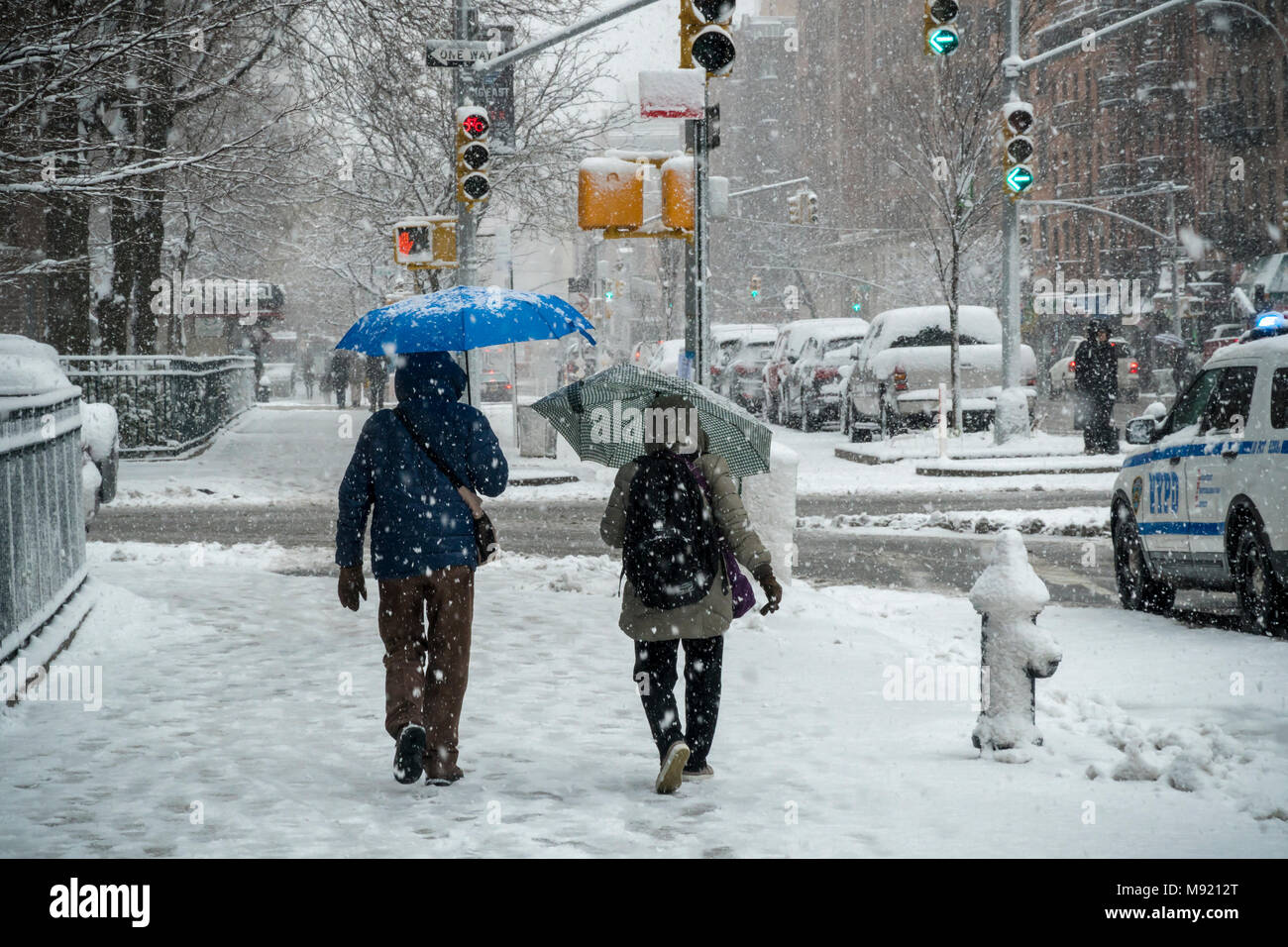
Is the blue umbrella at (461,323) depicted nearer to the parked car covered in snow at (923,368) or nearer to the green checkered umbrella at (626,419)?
the green checkered umbrella at (626,419)

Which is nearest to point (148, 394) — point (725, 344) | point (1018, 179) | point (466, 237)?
point (466, 237)

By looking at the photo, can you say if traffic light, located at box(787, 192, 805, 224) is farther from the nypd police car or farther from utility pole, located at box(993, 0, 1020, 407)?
the nypd police car

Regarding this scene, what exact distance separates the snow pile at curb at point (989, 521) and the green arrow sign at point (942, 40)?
475cm

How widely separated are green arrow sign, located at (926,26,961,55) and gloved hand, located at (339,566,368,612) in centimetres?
1197

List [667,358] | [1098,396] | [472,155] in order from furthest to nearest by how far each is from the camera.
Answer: [667,358]
[1098,396]
[472,155]

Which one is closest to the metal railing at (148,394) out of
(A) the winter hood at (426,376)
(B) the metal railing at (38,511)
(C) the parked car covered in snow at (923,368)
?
(C) the parked car covered in snow at (923,368)

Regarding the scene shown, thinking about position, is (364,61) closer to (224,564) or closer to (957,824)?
(224,564)

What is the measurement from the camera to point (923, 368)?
27.3 m

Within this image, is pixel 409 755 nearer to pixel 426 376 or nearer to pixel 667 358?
pixel 426 376

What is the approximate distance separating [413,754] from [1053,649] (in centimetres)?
272

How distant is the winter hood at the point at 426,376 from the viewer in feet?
22.1

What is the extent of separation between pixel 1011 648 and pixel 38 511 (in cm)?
563

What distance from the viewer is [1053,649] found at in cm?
709

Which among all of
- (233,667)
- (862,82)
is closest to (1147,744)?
(233,667)
